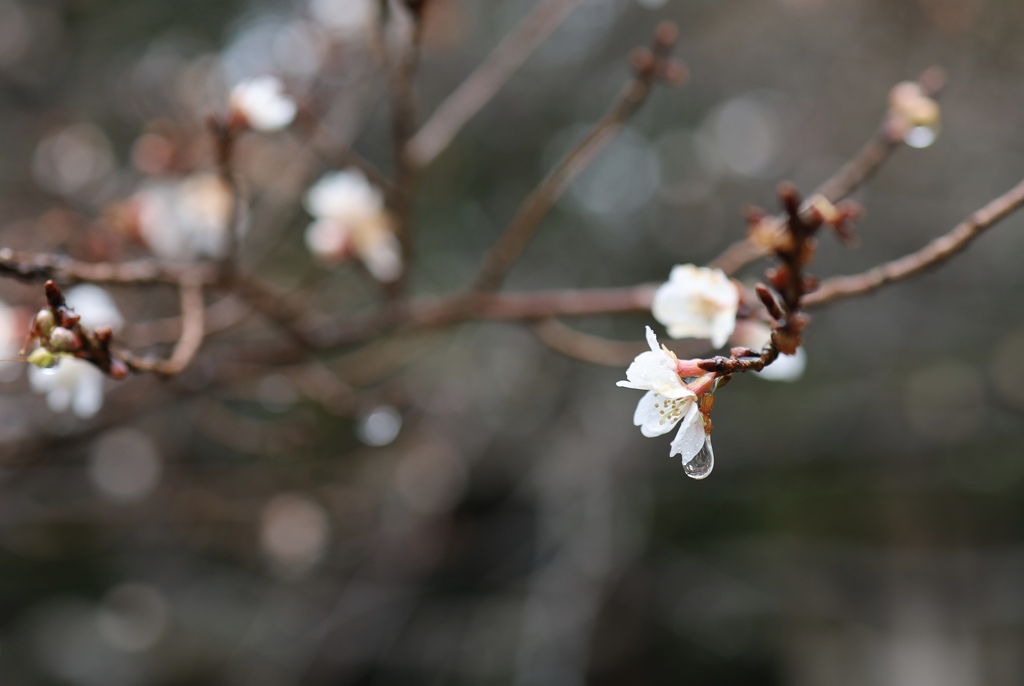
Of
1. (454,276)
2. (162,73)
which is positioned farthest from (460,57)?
(162,73)

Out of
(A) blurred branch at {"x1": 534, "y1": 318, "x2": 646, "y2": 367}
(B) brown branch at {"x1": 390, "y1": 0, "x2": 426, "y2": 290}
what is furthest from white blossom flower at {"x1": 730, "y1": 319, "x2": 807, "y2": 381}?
(B) brown branch at {"x1": 390, "y1": 0, "x2": 426, "y2": 290}

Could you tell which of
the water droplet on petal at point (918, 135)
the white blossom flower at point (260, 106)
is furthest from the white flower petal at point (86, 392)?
the water droplet on petal at point (918, 135)

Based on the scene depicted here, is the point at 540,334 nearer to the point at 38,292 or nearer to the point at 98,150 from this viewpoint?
the point at 38,292

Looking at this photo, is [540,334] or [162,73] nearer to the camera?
A: [540,334]

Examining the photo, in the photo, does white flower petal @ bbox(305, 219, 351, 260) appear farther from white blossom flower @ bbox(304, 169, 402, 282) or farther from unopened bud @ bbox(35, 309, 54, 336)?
unopened bud @ bbox(35, 309, 54, 336)

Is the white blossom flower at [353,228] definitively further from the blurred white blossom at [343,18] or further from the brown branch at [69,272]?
the blurred white blossom at [343,18]
